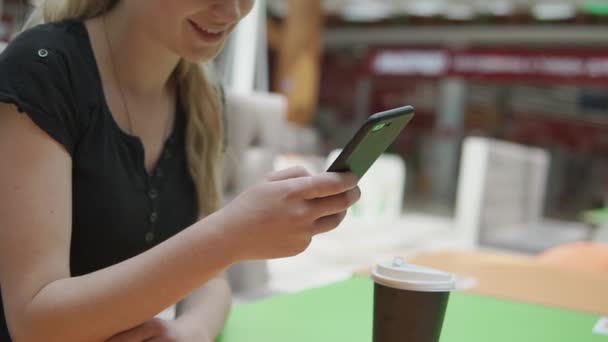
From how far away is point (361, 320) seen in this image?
3.41 feet

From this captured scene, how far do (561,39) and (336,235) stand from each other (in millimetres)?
6487

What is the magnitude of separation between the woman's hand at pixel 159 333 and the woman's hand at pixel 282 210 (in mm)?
171

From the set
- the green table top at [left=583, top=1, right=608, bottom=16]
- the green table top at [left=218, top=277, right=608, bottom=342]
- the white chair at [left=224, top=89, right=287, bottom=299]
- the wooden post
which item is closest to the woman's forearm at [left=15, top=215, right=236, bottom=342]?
the green table top at [left=218, top=277, right=608, bottom=342]

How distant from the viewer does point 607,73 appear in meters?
9.66

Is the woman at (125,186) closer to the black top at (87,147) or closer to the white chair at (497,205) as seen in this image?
the black top at (87,147)

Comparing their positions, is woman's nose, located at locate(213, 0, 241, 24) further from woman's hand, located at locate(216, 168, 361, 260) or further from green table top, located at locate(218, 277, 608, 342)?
green table top, located at locate(218, 277, 608, 342)

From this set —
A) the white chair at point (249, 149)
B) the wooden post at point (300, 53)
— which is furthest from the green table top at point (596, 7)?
the white chair at point (249, 149)

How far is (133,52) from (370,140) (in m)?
0.49

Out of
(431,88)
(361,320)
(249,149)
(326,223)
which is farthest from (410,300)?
(431,88)

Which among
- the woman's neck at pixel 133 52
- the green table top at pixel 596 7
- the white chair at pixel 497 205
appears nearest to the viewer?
the woman's neck at pixel 133 52

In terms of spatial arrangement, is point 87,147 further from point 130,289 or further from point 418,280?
point 418,280

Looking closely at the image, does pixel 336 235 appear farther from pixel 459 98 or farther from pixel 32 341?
pixel 459 98

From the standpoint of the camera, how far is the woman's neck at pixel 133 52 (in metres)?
0.99

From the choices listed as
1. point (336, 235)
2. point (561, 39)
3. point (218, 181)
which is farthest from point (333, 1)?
point (218, 181)
